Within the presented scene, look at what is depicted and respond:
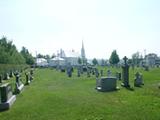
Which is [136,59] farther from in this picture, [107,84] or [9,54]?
[107,84]

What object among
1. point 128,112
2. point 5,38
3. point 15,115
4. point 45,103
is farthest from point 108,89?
point 5,38

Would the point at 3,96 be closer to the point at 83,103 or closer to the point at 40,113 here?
the point at 40,113

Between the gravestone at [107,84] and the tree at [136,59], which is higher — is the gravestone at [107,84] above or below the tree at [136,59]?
below

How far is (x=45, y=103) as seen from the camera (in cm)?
1366

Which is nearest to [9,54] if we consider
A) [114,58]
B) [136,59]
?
[114,58]

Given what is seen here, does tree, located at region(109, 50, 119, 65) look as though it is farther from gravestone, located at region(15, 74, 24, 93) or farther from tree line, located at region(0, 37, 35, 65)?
gravestone, located at region(15, 74, 24, 93)

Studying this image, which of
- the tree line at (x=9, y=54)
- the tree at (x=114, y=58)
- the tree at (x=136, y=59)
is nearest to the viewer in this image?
the tree line at (x=9, y=54)

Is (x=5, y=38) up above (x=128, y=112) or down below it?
above

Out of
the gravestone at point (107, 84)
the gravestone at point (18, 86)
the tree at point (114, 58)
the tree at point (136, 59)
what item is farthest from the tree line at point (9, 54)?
the tree at point (136, 59)

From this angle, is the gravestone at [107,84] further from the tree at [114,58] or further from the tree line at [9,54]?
the tree at [114,58]

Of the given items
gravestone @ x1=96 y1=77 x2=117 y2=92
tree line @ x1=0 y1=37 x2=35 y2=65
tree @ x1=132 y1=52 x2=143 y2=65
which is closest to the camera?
gravestone @ x1=96 y1=77 x2=117 y2=92

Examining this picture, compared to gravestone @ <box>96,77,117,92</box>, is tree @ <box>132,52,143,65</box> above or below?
above

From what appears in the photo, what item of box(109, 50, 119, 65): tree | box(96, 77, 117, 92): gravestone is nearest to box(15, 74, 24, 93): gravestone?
box(96, 77, 117, 92): gravestone

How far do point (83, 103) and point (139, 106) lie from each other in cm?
278
